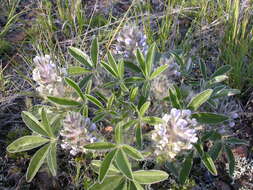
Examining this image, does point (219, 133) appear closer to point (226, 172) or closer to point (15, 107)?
point (226, 172)

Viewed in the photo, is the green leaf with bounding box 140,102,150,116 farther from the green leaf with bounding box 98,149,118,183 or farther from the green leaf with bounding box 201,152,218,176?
the green leaf with bounding box 201,152,218,176

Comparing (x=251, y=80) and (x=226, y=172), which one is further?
(x=251, y=80)

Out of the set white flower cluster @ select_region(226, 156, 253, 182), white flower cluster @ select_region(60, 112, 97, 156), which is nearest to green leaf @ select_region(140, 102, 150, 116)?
white flower cluster @ select_region(60, 112, 97, 156)

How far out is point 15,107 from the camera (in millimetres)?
2057

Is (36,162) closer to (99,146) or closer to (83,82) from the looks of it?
(99,146)

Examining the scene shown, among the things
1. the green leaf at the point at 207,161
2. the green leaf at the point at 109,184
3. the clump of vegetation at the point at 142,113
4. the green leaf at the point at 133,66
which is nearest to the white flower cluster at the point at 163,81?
the clump of vegetation at the point at 142,113

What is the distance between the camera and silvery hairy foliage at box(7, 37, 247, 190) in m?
1.37

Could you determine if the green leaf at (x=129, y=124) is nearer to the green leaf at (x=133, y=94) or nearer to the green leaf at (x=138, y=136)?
Answer: the green leaf at (x=138, y=136)

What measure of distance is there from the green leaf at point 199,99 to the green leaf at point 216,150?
0.82 ft

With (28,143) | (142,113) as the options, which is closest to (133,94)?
(142,113)

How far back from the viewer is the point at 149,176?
1.42 m

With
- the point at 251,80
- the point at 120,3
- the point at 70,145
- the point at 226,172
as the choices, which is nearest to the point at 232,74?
the point at 251,80

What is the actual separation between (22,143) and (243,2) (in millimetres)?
1649

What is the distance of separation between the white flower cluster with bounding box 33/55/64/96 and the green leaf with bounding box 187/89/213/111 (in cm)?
60
